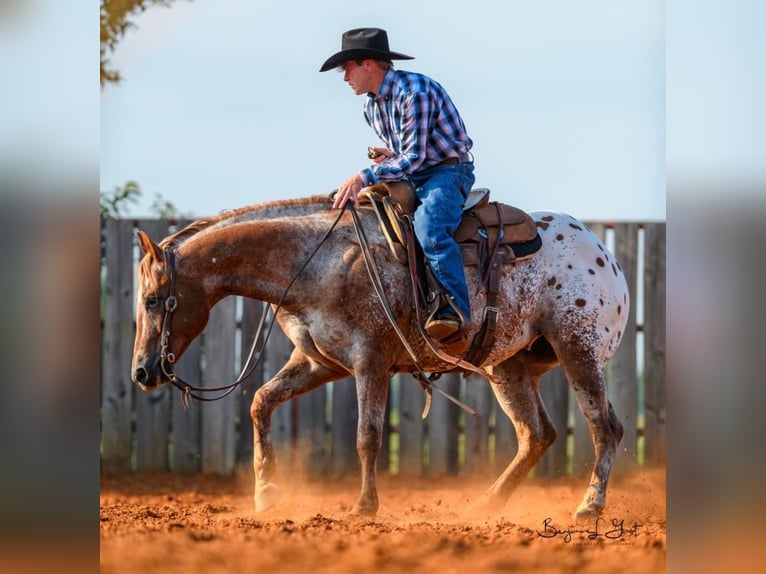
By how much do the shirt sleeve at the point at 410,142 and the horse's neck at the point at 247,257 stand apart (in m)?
0.52

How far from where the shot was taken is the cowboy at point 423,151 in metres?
5.69

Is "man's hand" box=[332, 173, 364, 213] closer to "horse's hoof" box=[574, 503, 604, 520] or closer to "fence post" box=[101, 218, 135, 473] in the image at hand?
"horse's hoof" box=[574, 503, 604, 520]

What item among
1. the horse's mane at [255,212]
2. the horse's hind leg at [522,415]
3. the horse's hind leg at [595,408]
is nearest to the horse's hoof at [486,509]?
the horse's hind leg at [522,415]

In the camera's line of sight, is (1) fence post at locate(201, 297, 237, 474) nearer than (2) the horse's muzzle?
No

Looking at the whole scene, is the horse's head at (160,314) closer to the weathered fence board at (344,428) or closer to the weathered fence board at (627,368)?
the weathered fence board at (344,428)

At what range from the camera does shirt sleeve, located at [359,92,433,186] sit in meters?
5.76

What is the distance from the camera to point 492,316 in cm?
599

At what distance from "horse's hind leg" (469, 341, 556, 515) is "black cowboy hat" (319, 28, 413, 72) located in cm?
216

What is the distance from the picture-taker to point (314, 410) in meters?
8.70

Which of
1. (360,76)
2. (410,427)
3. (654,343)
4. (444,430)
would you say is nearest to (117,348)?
(410,427)

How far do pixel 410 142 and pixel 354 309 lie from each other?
3.33 feet

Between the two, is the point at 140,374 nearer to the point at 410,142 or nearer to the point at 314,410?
the point at 410,142

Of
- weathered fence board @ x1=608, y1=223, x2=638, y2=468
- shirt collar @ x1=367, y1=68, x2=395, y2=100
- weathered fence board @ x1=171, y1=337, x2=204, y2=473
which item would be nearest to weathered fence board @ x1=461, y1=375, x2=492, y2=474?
weathered fence board @ x1=608, y1=223, x2=638, y2=468
